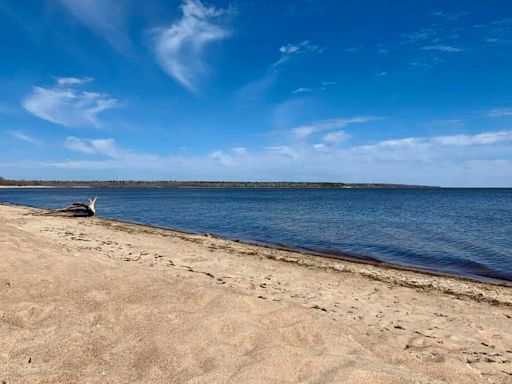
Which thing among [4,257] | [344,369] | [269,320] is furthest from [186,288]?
[4,257]

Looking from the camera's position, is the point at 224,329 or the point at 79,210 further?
the point at 79,210

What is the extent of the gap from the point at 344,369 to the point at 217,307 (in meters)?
2.64

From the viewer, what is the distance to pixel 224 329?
232 inches

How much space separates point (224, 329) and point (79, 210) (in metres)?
32.3

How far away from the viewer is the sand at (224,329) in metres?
4.70

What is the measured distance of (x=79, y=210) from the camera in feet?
113

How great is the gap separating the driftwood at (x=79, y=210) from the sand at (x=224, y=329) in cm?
2245

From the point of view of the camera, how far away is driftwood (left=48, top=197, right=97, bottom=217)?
32531mm

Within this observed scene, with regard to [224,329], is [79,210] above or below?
below

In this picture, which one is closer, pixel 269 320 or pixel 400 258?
pixel 269 320

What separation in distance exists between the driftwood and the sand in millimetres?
22448

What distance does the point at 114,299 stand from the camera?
6.93m

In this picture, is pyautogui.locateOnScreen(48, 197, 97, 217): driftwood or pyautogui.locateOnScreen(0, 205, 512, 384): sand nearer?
pyautogui.locateOnScreen(0, 205, 512, 384): sand

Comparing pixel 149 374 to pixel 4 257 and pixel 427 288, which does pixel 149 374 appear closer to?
pixel 4 257
